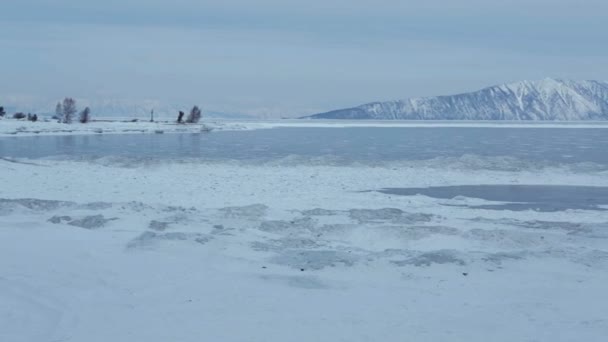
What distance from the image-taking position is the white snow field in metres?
6.48

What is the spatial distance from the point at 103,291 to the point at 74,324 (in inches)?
46.6

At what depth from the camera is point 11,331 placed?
20.1ft

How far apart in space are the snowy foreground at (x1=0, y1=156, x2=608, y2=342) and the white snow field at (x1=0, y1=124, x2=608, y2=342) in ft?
0.09

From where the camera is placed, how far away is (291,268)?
877cm

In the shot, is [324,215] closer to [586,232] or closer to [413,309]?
[586,232]

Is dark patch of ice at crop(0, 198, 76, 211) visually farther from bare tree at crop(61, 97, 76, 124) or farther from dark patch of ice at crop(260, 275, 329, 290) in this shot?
bare tree at crop(61, 97, 76, 124)

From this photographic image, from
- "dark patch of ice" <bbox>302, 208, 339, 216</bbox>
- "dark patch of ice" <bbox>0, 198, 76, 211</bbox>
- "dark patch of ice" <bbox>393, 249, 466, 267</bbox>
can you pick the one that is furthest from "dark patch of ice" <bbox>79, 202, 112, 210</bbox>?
"dark patch of ice" <bbox>393, 249, 466, 267</bbox>

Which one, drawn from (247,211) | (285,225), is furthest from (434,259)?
(247,211)

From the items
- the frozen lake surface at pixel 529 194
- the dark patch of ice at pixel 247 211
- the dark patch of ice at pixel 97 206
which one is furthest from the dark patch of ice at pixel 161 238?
the frozen lake surface at pixel 529 194

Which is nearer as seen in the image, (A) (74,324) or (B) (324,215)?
(A) (74,324)

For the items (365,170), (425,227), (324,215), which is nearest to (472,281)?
(425,227)

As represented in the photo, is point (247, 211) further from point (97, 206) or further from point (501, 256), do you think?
point (501, 256)

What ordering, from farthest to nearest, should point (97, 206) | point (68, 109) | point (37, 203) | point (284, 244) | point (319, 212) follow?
point (68, 109)
point (37, 203)
point (97, 206)
point (319, 212)
point (284, 244)

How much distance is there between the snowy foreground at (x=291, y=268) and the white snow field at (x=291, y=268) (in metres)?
0.03
